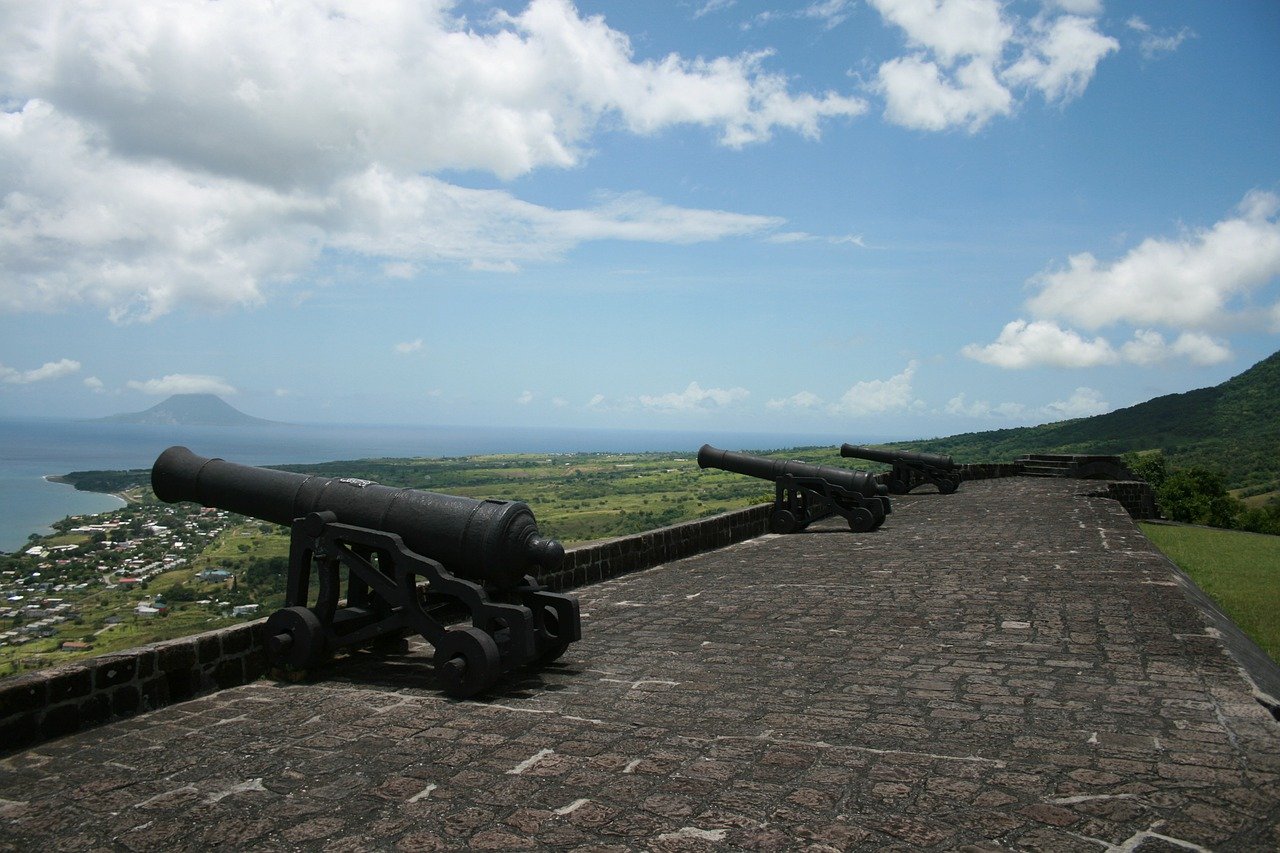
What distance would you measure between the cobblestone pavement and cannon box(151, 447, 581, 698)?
241 mm

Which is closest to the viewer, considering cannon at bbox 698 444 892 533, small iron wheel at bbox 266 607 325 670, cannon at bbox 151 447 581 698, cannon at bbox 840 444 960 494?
cannon at bbox 151 447 581 698

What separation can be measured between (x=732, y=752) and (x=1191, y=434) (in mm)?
62787

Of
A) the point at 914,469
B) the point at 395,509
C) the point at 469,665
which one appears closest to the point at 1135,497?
the point at 914,469

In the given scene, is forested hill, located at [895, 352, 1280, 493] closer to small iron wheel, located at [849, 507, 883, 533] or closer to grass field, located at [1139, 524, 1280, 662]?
grass field, located at [1139, 524, 1280, 662]

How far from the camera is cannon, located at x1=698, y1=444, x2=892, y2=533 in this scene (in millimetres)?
14352

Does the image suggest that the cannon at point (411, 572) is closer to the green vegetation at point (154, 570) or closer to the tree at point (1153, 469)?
the green vegetation at point (154, 570)

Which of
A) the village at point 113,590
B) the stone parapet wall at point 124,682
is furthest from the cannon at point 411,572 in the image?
the village at point 113,590

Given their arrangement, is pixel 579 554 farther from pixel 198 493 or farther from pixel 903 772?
pixel 903 772

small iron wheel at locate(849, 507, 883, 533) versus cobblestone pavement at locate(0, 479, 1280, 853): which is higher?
small iron wheel at locate(849, 507, 883, 533)

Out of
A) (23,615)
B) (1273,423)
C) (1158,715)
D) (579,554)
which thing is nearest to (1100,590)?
(1158,715)

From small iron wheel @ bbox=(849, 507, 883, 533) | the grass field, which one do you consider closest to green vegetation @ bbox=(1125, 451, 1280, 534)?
the grass field

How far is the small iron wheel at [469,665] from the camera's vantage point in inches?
196

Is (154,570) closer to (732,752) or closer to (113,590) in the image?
(113,590)

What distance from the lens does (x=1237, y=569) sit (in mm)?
16000
